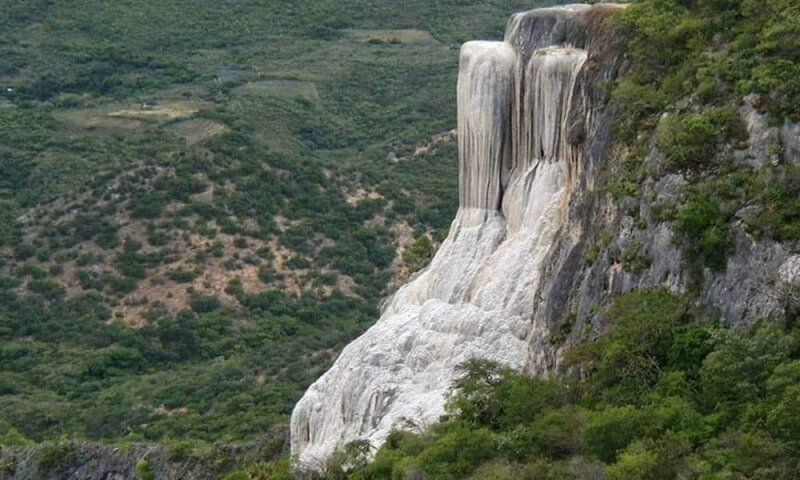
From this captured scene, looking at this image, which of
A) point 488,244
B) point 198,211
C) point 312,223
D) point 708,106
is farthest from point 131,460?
point 312,223

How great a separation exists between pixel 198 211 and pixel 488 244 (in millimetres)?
48495

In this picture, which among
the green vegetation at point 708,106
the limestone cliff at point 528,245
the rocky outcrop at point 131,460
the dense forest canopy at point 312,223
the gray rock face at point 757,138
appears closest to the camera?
the dense forest canopy at point 312,223

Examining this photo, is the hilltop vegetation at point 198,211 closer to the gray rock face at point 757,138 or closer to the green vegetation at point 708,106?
the green vegetation at point 708,106

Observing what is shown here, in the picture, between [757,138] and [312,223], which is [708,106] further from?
[312,223]

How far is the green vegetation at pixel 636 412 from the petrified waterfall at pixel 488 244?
1058 millimetres

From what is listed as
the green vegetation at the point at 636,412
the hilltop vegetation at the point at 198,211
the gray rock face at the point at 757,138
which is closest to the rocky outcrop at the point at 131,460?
the hilltop vegetation at the point at 198,211

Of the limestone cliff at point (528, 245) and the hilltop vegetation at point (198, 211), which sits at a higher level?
the limestone cliff at point (528, 245)

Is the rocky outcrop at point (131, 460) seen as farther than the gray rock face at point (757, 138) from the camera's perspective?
Yes

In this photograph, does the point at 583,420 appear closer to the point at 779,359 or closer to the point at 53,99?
the point at 779,359

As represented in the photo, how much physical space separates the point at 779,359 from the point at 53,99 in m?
78.7

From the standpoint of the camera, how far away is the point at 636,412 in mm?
27469

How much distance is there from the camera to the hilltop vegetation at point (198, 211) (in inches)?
2557

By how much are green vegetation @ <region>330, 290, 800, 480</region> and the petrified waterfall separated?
1.06m

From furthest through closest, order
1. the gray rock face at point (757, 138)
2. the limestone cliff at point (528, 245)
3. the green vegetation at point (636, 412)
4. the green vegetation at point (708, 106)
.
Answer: the limestone cliff at point (528, 245) < the gray rock face at point (757, 138) < the green vegetation at point (708, 106) < the green vegetation at point (636, 412)
